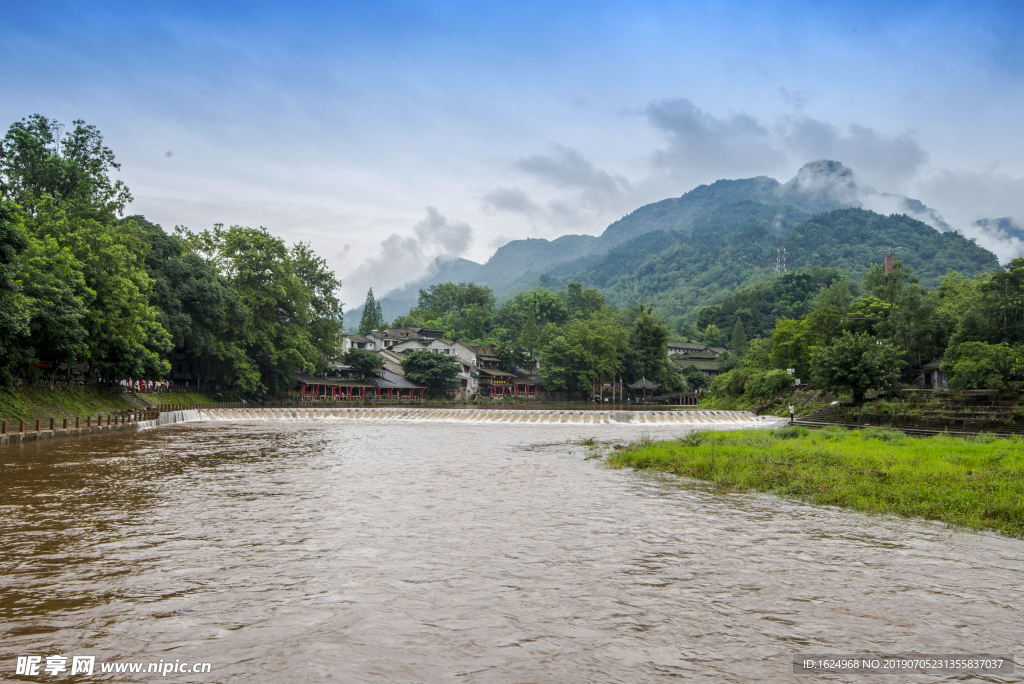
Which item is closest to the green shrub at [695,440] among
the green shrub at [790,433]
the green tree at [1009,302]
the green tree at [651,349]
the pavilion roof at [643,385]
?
the green shrub at [790,433]

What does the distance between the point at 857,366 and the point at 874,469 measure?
1447 centimetres

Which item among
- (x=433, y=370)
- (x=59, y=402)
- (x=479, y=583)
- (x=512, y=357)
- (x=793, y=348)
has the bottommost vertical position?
(x=479, y=583)

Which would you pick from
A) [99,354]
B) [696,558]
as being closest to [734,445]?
[696,558]

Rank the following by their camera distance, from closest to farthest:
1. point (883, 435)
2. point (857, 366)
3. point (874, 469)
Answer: point (874, 469) < point (883, 435) < point (857, 366)

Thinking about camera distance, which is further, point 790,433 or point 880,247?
point 880,247

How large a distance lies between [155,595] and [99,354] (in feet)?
103

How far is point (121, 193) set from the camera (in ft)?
136

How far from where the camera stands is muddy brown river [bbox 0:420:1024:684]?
531 cm

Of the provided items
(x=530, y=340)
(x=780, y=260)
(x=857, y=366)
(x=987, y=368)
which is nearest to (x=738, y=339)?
(x=530, y=340)

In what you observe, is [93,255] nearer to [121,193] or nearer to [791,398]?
[121,193]

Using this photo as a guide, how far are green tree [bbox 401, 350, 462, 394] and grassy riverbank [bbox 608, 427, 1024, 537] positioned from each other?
1587 inches

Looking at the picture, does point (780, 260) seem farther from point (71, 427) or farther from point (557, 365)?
point (71, 427)

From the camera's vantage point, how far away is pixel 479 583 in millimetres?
7285

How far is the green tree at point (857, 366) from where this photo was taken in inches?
1030
